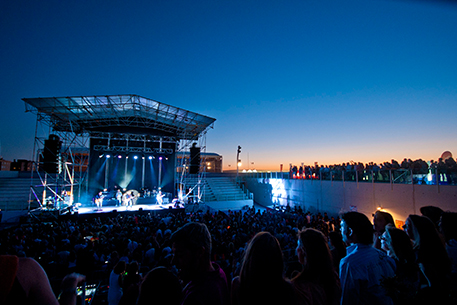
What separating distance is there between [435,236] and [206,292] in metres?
2.25

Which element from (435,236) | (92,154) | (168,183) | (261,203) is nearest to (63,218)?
(92,154)

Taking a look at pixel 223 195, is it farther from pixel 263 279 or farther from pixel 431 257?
pixel 263 279

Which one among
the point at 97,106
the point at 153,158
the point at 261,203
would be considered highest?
the point at 97,106

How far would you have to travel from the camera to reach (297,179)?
19.0m

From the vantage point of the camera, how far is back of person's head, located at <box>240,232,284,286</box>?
1.14 metres

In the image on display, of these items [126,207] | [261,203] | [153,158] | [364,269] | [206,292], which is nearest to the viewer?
[206,292]

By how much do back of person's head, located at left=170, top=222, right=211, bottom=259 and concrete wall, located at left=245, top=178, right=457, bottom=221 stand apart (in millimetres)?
11536

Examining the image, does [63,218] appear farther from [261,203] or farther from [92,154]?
[261,203]

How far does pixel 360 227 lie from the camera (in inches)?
79.9

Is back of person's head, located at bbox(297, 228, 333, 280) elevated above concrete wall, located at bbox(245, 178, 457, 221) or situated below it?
above

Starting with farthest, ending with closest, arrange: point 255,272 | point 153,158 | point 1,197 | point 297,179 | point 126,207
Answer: point 153,158 → point 297,179 → point 1,197 → point 126,207 → point 255,272

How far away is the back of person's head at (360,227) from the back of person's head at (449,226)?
1108 millimetres

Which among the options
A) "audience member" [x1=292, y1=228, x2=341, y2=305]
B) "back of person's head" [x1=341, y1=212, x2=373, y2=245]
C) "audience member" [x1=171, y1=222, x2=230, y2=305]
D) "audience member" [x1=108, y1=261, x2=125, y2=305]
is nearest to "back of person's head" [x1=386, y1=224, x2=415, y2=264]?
"back of person's head" [x1=341, y1=212, x2=373, y2=245]

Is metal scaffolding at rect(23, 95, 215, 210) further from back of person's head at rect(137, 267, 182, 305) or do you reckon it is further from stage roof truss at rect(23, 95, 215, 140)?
back of person's head at rect(137, 267, 182, 305)
